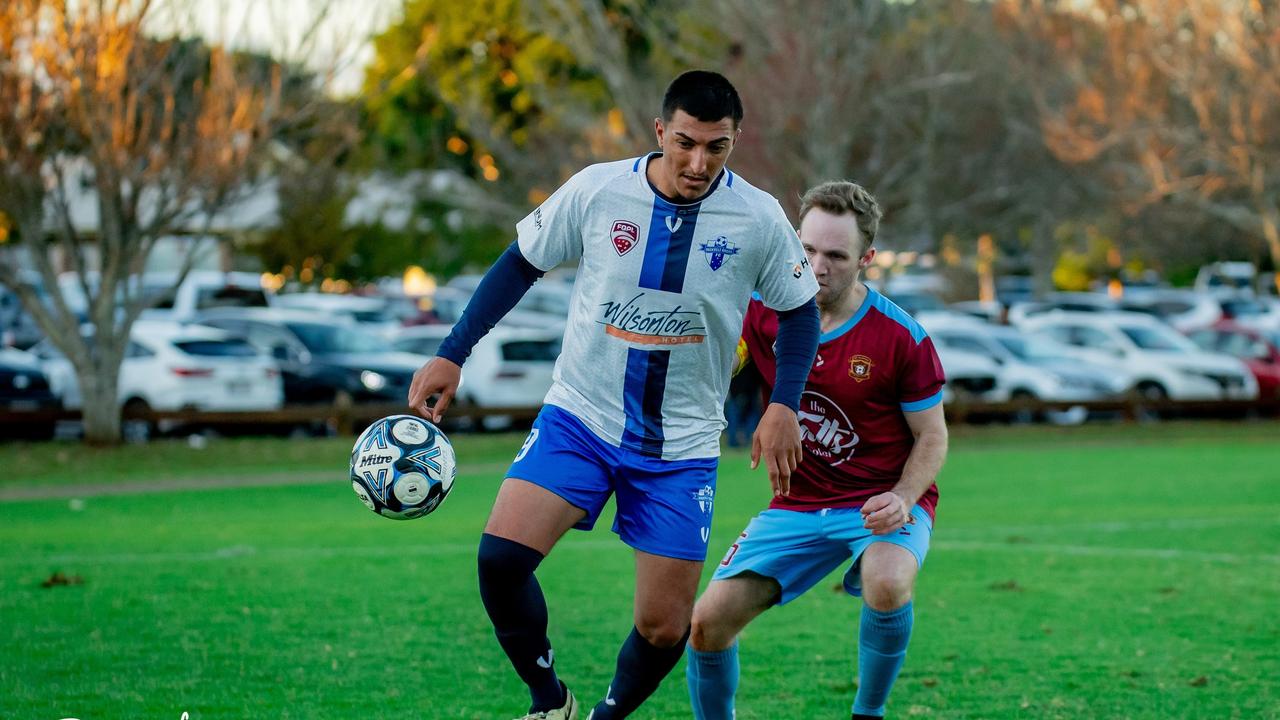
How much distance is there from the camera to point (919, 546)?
596 cm

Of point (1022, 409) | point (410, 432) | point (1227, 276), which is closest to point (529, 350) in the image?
point (1022, 409)

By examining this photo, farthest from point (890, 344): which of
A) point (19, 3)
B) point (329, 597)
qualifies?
point (19, 3)

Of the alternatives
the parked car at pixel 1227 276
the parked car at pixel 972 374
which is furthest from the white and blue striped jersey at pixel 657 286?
the parked car at pixel 1227 276

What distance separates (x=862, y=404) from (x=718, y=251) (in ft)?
2.84

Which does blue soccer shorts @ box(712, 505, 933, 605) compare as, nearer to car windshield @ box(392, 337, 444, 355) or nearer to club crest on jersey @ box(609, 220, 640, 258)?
club crest on jersey @ box(609, 220, 640, 258)

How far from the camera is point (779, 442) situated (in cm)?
551

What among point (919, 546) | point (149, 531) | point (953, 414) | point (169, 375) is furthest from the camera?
point (953, 414)

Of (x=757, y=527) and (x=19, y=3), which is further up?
(x=19, y=3)

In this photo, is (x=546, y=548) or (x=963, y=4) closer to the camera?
Answer: (x=546, y=548)

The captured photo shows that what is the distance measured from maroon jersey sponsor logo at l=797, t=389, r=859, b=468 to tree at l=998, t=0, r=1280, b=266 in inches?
1101

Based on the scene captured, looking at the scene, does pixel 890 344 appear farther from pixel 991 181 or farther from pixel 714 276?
pixel 991 181

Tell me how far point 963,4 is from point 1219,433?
1234 cm

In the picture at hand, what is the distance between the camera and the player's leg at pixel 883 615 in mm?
5781

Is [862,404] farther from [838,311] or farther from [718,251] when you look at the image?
[718,251]
